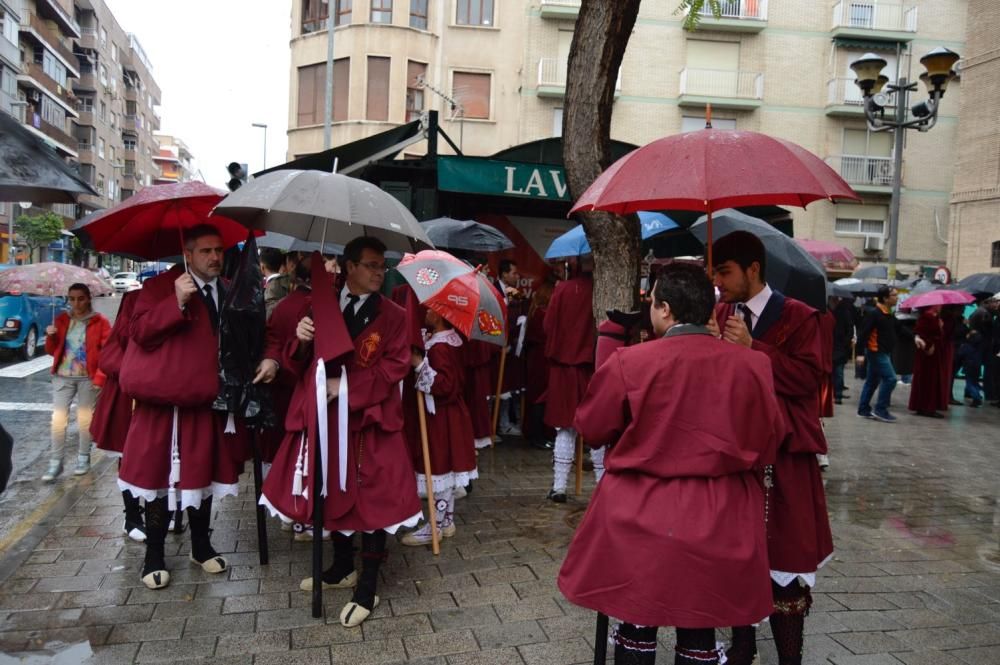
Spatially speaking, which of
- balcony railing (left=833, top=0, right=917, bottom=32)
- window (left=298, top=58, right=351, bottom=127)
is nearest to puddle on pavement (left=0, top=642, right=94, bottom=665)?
window (left=298, top=58, right=351, bottom=127)

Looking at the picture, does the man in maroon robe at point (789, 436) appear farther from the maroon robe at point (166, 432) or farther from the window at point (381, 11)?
the window at point (381, 11)

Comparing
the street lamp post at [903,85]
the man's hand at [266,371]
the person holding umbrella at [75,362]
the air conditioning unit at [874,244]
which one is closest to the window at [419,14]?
the street lamp post at [903,85]

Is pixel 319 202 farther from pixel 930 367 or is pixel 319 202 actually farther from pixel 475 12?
pixel 475 12

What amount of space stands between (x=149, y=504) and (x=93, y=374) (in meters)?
2.84

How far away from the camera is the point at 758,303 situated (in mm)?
3395

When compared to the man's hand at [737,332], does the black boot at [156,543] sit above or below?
below

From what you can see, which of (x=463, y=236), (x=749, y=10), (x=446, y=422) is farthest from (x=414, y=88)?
(x=446, y=422)

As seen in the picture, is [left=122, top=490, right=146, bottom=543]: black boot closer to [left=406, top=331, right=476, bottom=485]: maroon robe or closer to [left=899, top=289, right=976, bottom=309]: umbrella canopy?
[left=406, top=331, right=476, bottom=485]: maroon robe

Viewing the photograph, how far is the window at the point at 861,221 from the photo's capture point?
2931 cm

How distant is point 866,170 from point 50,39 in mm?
48687

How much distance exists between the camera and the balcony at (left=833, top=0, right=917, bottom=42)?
28391mm

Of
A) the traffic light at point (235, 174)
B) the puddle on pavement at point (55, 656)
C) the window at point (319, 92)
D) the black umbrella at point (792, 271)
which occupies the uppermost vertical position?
the window at point (319, 92)

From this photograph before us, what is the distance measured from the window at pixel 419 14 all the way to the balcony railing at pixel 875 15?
1488 centimetres

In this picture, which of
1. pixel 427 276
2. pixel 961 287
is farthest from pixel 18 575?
pixel 961 287
